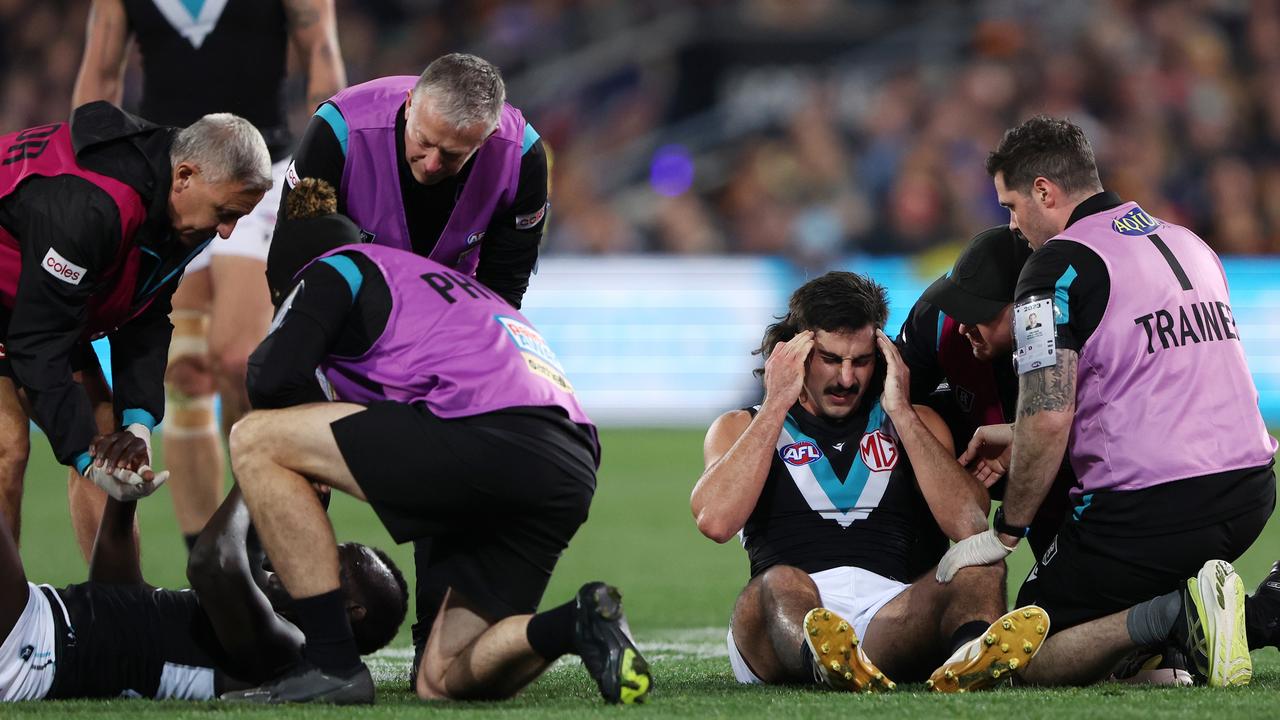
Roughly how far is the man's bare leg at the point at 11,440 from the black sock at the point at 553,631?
1968mm

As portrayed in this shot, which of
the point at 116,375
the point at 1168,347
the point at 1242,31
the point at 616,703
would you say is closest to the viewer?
the point at 616,703

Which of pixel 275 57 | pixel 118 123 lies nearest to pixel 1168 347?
pixel 118 123

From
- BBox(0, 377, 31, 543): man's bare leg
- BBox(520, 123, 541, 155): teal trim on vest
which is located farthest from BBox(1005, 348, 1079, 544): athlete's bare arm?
BBox(0, 377, 31, 543): man's bare leg

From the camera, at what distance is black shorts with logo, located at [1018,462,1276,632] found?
4500mm

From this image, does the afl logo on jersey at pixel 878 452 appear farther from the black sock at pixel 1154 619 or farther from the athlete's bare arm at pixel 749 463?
the black sock at pixel 1154 619

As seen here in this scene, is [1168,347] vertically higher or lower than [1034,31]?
lower

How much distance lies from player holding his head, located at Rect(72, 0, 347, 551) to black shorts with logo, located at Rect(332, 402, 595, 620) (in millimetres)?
2535

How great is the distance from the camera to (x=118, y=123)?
4.77 meters

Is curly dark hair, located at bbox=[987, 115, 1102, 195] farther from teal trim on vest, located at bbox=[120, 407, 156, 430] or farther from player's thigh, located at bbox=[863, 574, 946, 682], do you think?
teal trim on vest, located at bbox=[120, 407, 156, 430]

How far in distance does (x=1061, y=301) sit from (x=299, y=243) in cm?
215

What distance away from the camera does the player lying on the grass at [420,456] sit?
4078 mm

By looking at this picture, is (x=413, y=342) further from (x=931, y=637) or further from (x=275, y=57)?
(x=275, y=57)

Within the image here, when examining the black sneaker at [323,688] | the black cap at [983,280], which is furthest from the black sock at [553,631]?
the black cap at [983,280]

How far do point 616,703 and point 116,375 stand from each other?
2.16 meters
